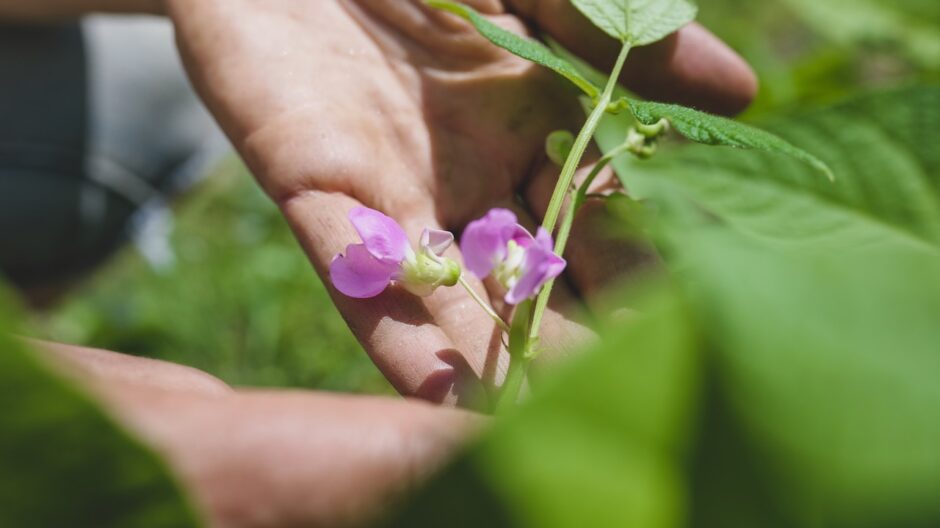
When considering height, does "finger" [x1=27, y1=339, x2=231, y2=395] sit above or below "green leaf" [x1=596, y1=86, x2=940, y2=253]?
below

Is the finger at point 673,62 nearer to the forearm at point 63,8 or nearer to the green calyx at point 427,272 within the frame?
the green calyx at point 427,272

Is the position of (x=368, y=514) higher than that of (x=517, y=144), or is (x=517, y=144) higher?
(x=368, y=514)

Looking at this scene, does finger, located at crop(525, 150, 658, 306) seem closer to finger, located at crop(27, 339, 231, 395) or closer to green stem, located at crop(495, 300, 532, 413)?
green stem, located at crop(495, 300, 532, 413)

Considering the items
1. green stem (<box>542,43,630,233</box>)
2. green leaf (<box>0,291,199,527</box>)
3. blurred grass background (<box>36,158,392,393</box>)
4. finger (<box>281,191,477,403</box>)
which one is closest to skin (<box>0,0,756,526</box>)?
finger (<box>281,191,477,403</box>)

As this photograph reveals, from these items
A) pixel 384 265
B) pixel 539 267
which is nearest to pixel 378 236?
pixel 384 265

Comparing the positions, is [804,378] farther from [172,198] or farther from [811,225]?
[172,198]

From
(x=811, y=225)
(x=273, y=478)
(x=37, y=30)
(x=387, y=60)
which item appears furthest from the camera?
(x=37, y=30)

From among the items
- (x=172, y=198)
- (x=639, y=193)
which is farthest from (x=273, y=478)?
(x=172, y=198)
